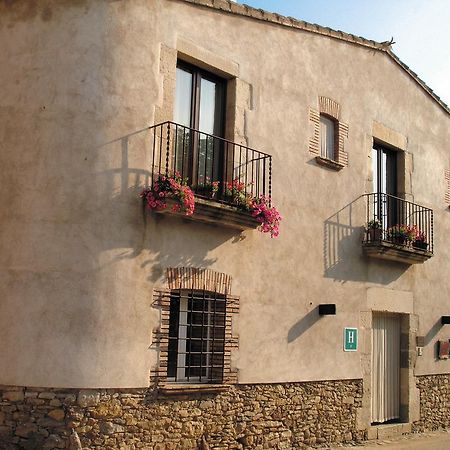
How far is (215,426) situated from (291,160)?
13.1ft

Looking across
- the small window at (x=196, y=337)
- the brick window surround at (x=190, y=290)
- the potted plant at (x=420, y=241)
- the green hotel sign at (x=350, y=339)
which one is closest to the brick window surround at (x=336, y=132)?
the potted plant at (x=420, y=241)

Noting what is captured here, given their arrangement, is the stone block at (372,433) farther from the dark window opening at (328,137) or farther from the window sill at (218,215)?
the dark window opening at (328,137)

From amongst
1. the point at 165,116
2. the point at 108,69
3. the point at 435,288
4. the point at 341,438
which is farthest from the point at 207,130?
the point at 435,288

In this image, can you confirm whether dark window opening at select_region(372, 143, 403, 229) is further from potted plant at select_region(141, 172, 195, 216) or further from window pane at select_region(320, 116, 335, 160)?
potted plant at select_region(141, 172, 195, 216)

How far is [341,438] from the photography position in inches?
410

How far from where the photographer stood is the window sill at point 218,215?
8266 millimetres

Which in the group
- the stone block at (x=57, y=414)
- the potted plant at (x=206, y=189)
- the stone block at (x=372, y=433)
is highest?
the potted plant at (x=206, y=189)

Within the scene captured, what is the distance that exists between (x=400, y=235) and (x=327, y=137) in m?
2.22

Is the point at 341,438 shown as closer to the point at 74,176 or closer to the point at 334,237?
the point at 334,237

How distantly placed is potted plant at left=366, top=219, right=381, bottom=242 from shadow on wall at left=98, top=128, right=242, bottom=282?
3.93 m

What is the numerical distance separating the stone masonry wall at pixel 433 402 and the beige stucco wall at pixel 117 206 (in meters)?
2.93

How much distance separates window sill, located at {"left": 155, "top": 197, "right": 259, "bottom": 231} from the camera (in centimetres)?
827

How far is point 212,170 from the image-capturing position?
923 cm

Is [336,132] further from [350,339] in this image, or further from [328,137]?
[350,339]
